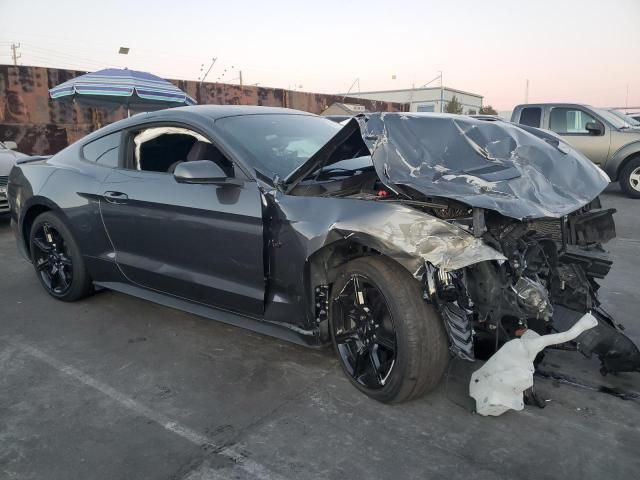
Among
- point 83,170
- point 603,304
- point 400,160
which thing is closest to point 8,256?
point 83,170

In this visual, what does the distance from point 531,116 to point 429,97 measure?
132 feet

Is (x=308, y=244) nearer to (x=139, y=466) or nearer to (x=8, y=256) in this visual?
(x=139, y=466)

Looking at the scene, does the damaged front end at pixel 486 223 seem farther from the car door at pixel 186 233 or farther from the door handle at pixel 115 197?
the door handle at pixel 115 197

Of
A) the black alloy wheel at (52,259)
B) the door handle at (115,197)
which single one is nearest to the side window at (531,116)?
the door handle at (115,197)

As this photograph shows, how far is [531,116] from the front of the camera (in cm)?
1078

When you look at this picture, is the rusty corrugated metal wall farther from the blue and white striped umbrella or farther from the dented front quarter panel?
the dented front quarter panel

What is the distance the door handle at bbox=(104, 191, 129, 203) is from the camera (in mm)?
3769

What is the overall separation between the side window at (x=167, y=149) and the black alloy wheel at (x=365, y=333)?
4.31 ft

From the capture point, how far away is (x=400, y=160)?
2.80 metres

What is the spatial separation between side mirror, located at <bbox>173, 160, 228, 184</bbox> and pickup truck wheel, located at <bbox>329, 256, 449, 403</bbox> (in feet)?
2.99

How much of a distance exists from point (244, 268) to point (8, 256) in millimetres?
4462

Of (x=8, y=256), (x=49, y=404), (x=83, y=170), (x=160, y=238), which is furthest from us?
(x=8, y=256)

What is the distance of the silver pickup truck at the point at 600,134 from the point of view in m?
9.98

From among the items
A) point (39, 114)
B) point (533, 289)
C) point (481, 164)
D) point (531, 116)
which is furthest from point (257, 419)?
point (39, 114)
